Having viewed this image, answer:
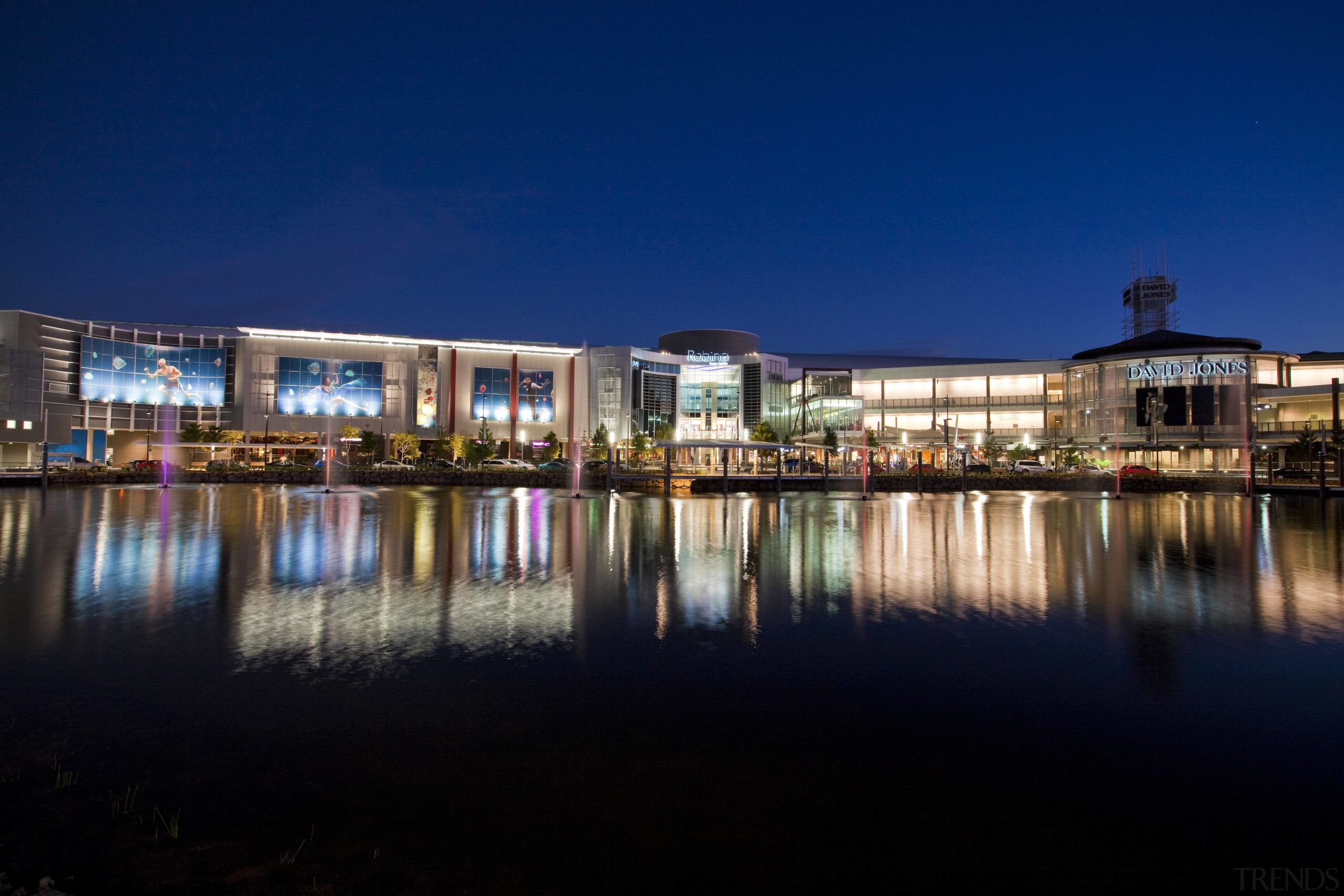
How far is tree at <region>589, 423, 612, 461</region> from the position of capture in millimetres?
70500

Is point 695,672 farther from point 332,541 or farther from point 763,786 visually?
point 332,541

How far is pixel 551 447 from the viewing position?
75.9 meters

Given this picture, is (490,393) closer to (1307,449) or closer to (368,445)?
(368,445)

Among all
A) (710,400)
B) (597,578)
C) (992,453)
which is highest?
(710,400)

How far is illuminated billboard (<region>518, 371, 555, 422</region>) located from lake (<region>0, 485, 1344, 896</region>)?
66.0 metres

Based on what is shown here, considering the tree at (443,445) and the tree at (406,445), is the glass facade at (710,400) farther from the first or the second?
the tree at (406,445)

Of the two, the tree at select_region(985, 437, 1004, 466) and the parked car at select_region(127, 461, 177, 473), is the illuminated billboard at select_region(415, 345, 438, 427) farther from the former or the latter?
the tree at select_region(985, 437, 1004, 466)

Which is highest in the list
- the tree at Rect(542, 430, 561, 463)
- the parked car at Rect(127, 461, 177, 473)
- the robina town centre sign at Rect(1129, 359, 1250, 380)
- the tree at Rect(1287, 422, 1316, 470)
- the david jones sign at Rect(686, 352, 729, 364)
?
the david jones sign at Rect(686, 352, 729, 364)

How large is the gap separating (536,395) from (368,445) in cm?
1759

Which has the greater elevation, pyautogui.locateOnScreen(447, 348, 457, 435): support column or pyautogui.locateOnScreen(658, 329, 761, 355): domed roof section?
pyautogui.locateOnScreen(658, 329, 761, 355): domed roof section

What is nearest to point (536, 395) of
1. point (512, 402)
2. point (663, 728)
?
point (512, 402)

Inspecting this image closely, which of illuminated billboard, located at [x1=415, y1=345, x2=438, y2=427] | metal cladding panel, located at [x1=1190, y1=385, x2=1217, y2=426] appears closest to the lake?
metal cladding panel, located at [x1=1190, y1=385, x2=1217, y2=426]

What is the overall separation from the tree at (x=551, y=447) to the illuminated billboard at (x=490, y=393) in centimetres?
477

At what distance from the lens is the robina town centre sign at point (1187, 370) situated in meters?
61.5
